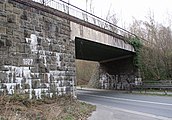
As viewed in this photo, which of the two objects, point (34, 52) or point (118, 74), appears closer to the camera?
point (34, 52)

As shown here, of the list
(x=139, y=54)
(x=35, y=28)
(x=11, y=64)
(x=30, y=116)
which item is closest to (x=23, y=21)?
(x=35, y=28)

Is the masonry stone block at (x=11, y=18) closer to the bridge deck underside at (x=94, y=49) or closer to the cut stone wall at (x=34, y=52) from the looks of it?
the cut stone wall at (x=34, y=52)

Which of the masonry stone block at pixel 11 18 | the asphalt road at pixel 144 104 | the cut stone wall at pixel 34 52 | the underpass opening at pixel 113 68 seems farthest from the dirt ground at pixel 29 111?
the underpass opening at pixel 113 68

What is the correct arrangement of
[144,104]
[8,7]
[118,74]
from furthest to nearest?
[118,74] → [144,104] → [8,7]

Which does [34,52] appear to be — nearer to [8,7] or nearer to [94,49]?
[8,7]

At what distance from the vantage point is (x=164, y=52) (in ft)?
95.7

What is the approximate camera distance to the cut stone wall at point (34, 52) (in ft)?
35.9

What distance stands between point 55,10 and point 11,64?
17.1 feet

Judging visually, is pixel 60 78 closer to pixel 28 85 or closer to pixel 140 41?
pixel 28 85

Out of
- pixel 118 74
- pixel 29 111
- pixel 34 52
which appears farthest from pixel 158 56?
pixel 29 111

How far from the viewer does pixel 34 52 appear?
12.5 meters

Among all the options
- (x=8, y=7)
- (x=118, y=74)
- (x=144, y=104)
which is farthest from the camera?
(x=118, y=74)

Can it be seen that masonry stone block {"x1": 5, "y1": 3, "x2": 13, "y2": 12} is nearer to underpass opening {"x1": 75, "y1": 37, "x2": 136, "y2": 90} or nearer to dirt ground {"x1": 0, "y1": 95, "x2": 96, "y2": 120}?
dirt ground {"x1": 0, "y1": 95, "x2": 96, "y2": 120}

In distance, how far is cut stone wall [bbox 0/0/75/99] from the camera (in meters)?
10.9
